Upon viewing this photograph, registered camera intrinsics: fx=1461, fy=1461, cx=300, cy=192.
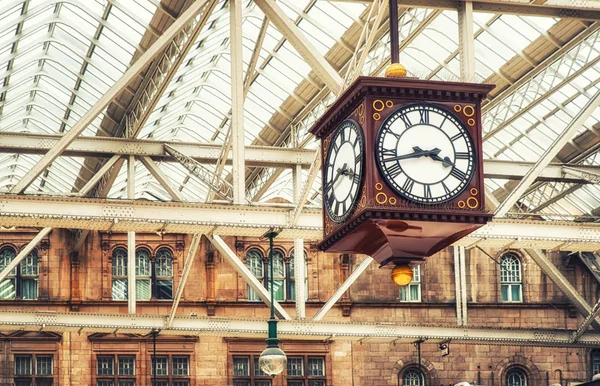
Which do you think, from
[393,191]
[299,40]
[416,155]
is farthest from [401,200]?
[299,40]

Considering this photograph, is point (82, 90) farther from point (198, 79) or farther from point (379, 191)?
point (379, 191)

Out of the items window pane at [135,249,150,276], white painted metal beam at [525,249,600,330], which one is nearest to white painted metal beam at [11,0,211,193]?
white painted metal beam at [525,249,600,330]

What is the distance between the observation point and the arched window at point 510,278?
41.5m

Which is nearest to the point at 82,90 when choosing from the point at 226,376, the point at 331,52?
the point at 331,52

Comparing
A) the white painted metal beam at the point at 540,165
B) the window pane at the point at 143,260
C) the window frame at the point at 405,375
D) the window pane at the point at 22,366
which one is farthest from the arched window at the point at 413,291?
the white painted metal beam at the point at 540,165

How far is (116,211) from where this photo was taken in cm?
2111

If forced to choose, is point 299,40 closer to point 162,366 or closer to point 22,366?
point 162,366

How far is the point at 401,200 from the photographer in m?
10.2

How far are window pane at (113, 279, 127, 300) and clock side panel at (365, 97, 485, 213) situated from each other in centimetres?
3007

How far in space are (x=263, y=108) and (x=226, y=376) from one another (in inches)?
349

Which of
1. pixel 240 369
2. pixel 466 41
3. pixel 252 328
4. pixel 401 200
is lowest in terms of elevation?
pixel 240 369

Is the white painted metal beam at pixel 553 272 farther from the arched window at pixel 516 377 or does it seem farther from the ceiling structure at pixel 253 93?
the arched window at pixel 516 377

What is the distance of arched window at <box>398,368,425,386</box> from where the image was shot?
4044cm

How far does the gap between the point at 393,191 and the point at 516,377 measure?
104 feet
